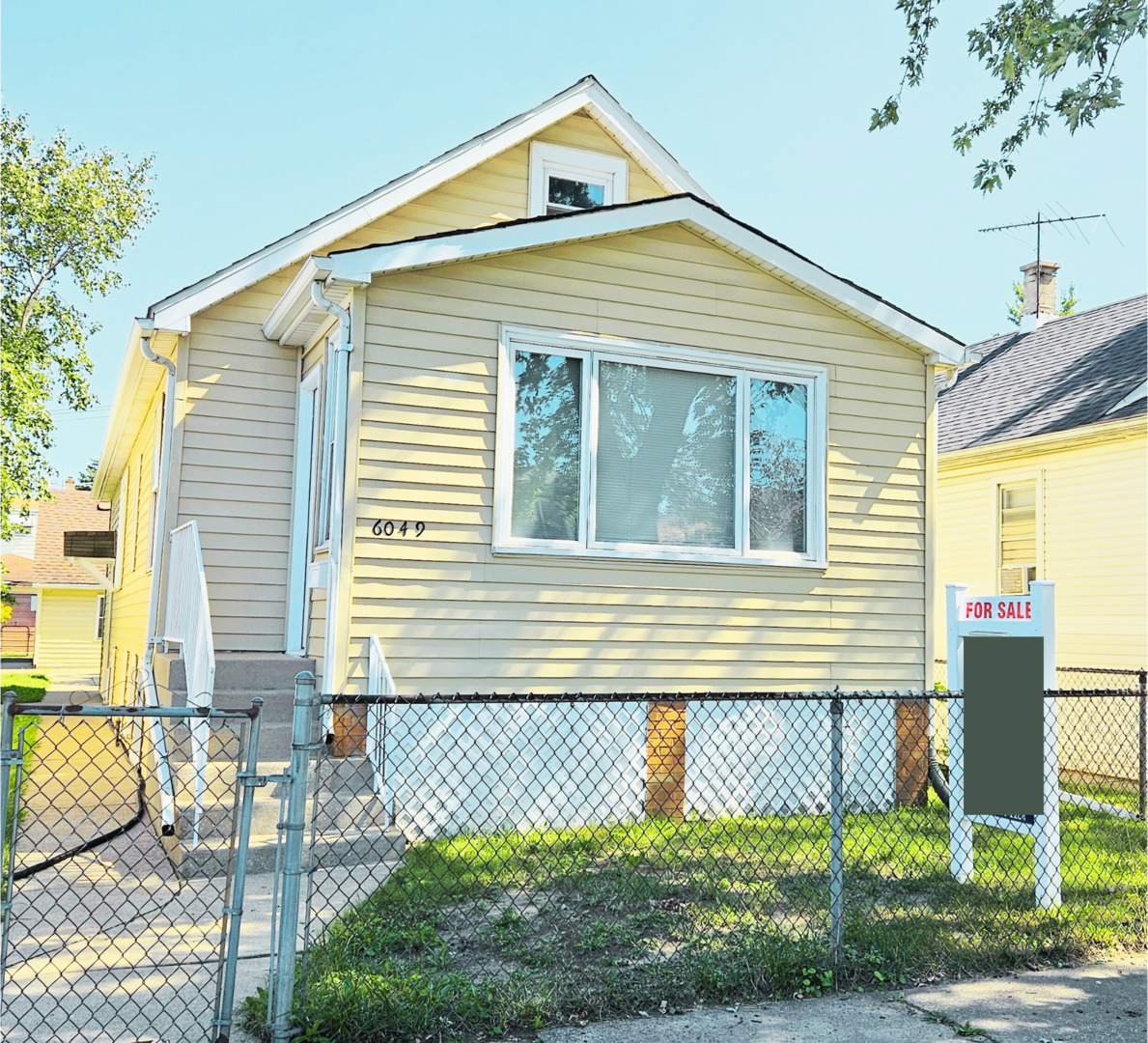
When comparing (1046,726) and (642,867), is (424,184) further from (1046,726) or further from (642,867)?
(1046,726)

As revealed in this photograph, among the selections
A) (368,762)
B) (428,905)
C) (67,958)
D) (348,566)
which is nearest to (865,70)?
(348,566)

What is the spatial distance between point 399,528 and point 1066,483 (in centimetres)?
868

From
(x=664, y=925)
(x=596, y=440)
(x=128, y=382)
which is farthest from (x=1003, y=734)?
(x=128, y=382)

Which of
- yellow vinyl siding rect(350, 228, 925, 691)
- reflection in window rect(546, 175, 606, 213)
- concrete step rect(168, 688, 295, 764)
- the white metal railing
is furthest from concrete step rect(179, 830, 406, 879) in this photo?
reflection in window rect(546, 175, 606, 213)

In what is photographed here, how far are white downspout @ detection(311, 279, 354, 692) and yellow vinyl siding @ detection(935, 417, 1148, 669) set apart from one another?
316 inches

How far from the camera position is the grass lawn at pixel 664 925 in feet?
12.9

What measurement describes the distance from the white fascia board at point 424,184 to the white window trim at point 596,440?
2491 mm

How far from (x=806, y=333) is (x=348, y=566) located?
4236 millimetres

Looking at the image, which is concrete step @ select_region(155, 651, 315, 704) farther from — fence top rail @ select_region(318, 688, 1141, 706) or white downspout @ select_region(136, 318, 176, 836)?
fence top rail @ select_region(318, 688, 1141, 706)

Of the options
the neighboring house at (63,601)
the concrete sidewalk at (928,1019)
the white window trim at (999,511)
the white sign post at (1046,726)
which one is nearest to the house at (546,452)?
the white sign post at (1046,726)

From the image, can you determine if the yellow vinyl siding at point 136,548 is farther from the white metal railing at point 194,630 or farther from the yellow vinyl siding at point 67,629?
the yellow vinyl siding at point 67,629

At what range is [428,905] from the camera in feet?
17.2

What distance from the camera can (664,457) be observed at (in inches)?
316

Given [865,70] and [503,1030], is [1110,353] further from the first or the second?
[503,1030]
